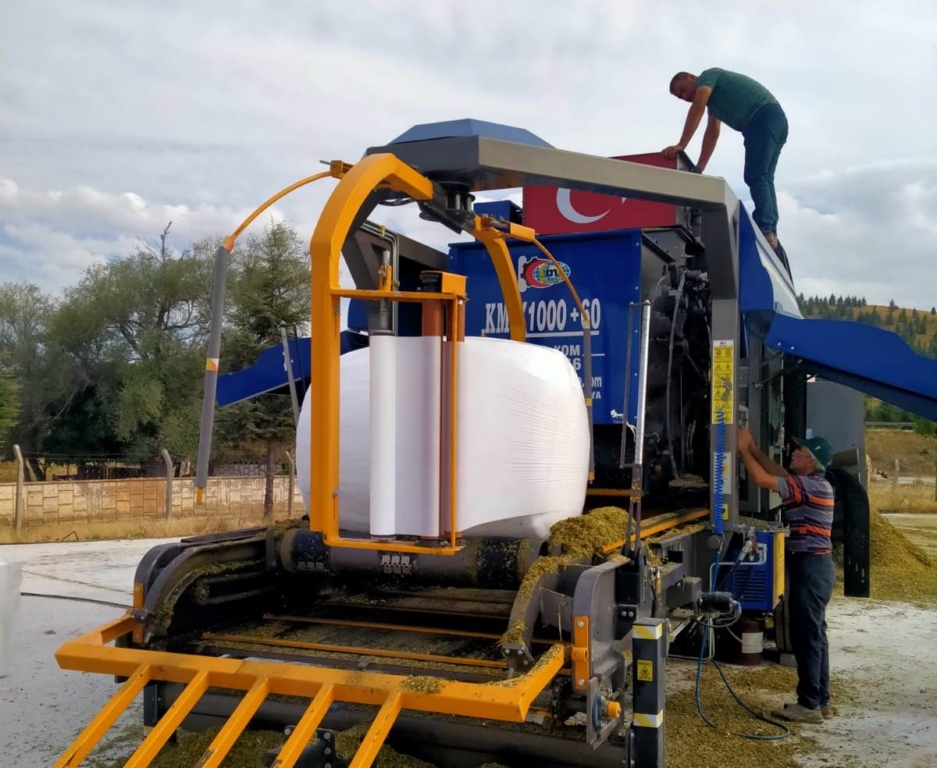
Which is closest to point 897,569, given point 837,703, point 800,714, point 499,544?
point 837,703

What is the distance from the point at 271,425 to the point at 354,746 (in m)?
18.1

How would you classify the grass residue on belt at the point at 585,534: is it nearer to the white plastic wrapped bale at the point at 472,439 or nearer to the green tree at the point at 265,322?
the white plastic wrapped bale at the point at 472,439

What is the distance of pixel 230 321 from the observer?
64.8 ft

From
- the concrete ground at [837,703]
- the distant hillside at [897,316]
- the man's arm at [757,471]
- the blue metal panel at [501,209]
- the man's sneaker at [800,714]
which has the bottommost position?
the concrete ground at [837,703]

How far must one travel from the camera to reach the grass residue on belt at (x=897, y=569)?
950 cm

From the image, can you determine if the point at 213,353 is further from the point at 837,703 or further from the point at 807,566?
the point at 837,703

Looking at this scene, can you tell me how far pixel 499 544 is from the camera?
3857 mm

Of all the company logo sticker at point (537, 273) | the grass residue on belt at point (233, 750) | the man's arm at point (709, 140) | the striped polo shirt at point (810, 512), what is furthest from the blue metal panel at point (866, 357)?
the grass residue on belt at point (233, 750)

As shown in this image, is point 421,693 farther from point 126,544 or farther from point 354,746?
point 126,544

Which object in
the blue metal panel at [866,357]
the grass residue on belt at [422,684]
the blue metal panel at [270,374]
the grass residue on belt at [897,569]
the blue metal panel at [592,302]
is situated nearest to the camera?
the grass residue on belt at [422,684]

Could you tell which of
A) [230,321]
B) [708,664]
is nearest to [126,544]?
[230,321]

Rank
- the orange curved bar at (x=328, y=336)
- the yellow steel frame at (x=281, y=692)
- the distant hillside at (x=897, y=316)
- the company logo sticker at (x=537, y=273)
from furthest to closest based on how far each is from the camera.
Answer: the distant hillside at (x=897, y=316), the company logo sticker at (x=537, y=273), the orange curved bar at (x=328, y=336), the yellow steel frame at (x=281, y=692)

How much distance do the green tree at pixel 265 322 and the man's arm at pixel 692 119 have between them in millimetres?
10683

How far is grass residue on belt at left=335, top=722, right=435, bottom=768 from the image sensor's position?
3.38 m
